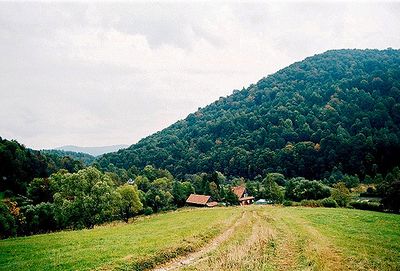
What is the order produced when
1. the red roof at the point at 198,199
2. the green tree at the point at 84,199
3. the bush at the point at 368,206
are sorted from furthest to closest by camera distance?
1. the red roof at the point at 198,199
2. the bush at the point at 368,206
3. the green tree at the point at 84,199

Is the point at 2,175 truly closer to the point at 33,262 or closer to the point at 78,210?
the point at 78,210

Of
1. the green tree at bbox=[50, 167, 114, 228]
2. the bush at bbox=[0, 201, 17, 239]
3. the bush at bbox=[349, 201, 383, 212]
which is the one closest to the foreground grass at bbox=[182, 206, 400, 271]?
the bush at bbox=[349, 201, 383, 212]

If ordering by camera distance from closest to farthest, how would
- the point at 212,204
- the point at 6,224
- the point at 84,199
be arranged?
the point at 6,224, the point at 84,199, the point at 212,204

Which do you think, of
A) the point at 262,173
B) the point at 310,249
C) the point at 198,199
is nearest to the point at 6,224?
the point at 310,249

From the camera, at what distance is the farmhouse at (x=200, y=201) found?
99750 millimetres

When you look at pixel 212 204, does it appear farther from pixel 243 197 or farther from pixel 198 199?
pixel 243 197

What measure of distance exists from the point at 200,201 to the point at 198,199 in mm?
1953

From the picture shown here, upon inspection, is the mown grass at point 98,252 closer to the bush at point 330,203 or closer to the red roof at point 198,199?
the bush at point 330,203

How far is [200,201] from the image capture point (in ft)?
331

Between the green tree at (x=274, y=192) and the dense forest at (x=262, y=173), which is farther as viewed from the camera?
the green tree at (x=274, y=192)

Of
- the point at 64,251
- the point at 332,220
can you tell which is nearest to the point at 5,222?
the point at 64,251

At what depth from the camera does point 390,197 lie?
56.2m

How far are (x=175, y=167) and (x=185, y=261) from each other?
173765mm

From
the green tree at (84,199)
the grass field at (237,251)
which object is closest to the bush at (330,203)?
the grass field at (237,251)
